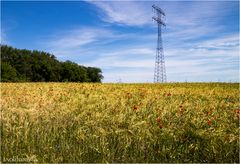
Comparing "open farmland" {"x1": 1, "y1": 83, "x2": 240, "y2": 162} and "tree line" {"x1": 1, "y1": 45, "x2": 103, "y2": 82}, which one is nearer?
"open farmland" {"x1": 1, "y1": 83, "x2": 240, "y2": 162}

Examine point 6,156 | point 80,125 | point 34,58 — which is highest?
point 34,58

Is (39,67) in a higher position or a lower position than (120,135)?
higher

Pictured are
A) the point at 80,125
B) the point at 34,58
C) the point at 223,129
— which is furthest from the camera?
the point at 34,58

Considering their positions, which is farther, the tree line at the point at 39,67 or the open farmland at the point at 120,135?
the tree line at the point at 39,67

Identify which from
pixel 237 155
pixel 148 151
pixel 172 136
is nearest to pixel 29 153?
pixel 148 151

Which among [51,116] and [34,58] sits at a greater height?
[34,58]

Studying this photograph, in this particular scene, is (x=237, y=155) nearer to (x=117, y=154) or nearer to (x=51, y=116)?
(x=117, y=154)

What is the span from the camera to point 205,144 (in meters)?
9.22

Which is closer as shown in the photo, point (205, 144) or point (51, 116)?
point (205, 144)

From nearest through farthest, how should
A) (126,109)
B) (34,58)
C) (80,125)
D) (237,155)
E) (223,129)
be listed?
1. (237,155)
2. (223,129)
3. (80,125)
4. (126,109)
5. (34,58)

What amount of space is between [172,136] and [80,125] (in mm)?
2430

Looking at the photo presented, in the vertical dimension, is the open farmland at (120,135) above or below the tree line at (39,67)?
below

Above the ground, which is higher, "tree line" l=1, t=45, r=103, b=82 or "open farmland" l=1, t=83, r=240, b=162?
"tree line" l=1, t=45, r=103, b=82

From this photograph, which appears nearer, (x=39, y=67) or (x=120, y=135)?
(x=120, y=135)
